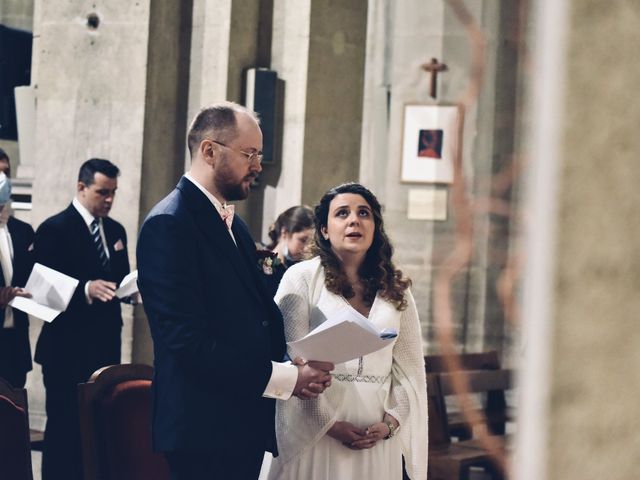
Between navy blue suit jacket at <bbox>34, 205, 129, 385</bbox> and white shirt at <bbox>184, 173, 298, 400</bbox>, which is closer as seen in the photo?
white shirt at <bbox>184, 173, 298, 400</bbox>

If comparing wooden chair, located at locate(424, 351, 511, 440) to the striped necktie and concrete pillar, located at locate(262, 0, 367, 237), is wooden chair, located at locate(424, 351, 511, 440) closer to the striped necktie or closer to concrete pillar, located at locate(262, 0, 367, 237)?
the striped necktie

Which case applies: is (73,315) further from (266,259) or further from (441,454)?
(266,259)

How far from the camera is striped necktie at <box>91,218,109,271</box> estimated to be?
633cm

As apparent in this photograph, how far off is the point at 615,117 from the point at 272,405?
113 inches

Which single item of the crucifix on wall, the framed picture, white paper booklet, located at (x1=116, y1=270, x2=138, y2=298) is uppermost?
the crucifix on wall

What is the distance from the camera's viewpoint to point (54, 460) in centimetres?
609

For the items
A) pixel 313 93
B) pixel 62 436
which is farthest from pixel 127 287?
pixel 313 93

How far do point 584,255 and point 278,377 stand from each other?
A: 106 inches

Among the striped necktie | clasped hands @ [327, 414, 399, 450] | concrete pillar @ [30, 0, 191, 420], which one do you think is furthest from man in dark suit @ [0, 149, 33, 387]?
clasped hands @ [327, 414, 399, 450]

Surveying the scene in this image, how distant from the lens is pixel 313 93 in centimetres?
872

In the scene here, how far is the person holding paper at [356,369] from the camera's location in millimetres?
3854

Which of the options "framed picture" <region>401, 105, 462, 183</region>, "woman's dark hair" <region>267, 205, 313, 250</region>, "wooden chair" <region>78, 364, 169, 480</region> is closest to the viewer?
"wooden chair" <region>78, 364, 169, 480</region>

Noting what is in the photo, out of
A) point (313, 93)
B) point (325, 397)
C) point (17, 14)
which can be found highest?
point (17, 14)

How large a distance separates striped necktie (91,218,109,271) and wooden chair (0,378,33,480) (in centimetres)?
301
